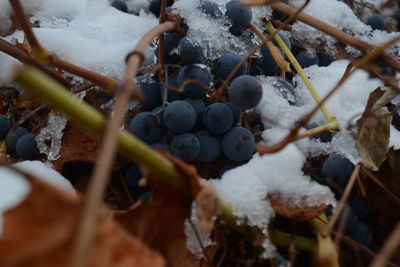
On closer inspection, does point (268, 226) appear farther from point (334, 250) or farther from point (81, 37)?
point (81, 37)

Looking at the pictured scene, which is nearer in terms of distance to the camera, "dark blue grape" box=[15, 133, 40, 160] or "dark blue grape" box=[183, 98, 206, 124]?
"dark blue grape" box=[183, 98, 206, 124]

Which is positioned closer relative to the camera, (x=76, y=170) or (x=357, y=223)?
(x=357, y=223)

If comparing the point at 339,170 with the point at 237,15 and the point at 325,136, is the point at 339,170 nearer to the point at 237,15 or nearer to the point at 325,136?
the point at 325,136

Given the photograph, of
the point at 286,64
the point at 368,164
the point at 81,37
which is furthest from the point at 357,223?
the point at 81,37

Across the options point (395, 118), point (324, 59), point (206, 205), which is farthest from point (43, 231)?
point (324, 59)

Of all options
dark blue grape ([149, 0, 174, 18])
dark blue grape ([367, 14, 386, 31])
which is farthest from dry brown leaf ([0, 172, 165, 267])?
dark blue grape ([367, 14, 386, 31])

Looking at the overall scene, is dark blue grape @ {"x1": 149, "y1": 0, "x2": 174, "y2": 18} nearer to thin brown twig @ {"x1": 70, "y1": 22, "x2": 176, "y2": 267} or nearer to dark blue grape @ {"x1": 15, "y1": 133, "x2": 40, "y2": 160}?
dark blue grape @ {"x1": 15, "y1": 133, "x2": 40, "y2": 160}

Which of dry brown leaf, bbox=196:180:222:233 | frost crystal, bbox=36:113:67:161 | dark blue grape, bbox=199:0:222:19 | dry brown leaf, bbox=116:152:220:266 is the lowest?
frost crystal, bbox=36:113:67:161
